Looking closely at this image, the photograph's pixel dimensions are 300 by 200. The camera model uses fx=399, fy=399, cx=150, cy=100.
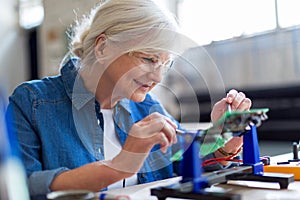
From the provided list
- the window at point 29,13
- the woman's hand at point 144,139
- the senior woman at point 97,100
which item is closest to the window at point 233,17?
the senior woman at point 97,100

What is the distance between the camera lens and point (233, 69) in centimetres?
232

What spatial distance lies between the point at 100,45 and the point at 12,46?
3.04 meters

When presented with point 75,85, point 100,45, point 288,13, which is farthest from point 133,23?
point 288,13

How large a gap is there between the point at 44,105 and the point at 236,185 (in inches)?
19.1

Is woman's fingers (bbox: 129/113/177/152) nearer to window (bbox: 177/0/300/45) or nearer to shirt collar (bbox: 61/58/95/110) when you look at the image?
A: shirt collar (bbox: 61/58/95/110)

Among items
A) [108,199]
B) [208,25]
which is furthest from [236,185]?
[208,25]

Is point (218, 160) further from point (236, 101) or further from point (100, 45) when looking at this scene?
point (100, 45)

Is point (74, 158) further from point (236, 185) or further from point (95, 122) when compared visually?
point (236, 185)

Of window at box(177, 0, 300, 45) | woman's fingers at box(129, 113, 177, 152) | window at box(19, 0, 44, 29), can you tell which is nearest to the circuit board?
woman's fingers at box(129, 113, 177, 152)

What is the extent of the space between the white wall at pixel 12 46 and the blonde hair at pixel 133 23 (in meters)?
2.96

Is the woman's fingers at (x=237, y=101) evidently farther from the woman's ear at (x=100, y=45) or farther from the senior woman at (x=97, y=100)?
the woman's ear at (x=100, y=45)

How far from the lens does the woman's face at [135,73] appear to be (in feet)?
3.28

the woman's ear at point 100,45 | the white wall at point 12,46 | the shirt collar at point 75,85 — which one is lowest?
the shirt collar at point 75,85

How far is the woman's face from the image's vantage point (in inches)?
39.4
